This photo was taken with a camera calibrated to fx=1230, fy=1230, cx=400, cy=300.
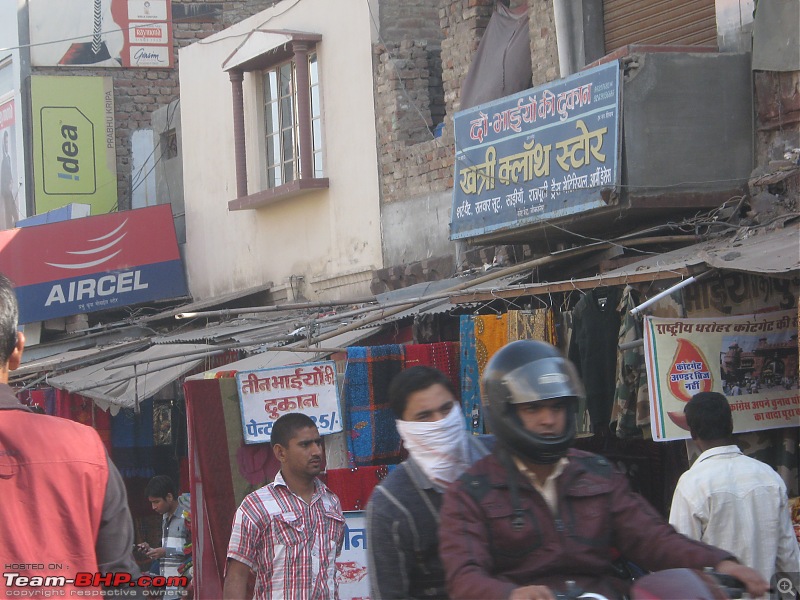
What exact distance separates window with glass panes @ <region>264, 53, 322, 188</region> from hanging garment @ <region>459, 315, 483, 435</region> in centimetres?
547

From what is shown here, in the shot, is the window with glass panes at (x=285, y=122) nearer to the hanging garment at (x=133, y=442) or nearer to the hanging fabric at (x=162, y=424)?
the hanging fabric at (x=162, y=424)

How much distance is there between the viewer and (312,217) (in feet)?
44.9

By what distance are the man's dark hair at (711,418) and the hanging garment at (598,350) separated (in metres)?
2.13

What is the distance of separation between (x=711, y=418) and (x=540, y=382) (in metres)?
2.46

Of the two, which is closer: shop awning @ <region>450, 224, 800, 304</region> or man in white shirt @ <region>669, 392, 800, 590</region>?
man in white shirt @ <region>669, 392, 800, 590</region>

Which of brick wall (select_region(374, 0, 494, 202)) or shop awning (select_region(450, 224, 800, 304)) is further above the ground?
brick wall (select_region(374, 0, 494, 202))

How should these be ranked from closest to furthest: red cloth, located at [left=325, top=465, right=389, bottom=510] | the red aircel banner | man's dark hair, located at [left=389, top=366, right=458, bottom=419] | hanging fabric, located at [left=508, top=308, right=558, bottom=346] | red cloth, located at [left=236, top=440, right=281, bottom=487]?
1. man's dark hair, located at [left=389, top=366, right=458, bottom=419]
2. hanging fabric, located at [left=508, top=308, right=558, bottom=346]
3. red cloth, located at [left=325, top=465, right=389, bottom=510]
4. red cloth, located at [left=236, top=440, right=281, bottom=487]
5. the red aircel banner

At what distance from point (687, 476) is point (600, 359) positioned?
2.23m

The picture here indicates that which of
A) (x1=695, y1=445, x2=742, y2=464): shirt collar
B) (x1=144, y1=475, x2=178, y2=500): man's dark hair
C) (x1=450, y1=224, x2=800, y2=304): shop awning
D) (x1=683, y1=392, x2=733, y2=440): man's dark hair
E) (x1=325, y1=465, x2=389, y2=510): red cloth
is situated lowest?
(x1=144, y1=475, x2=178, y2=500): man's dark hair

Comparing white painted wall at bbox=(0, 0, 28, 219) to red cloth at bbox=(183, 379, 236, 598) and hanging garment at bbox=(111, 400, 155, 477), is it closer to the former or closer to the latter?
Answer: hanging garment at bbox=(111, 400, 155, 477)

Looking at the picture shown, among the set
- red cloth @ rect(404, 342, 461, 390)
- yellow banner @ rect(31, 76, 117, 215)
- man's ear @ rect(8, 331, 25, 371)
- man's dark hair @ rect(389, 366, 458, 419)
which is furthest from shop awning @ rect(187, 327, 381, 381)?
yellow banner @ rect(31, 76, 117, 215)

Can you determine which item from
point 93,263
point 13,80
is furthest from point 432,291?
point 13,80

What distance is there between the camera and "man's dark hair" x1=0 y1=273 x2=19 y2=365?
3420 mm

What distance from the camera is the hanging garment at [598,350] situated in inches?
300
